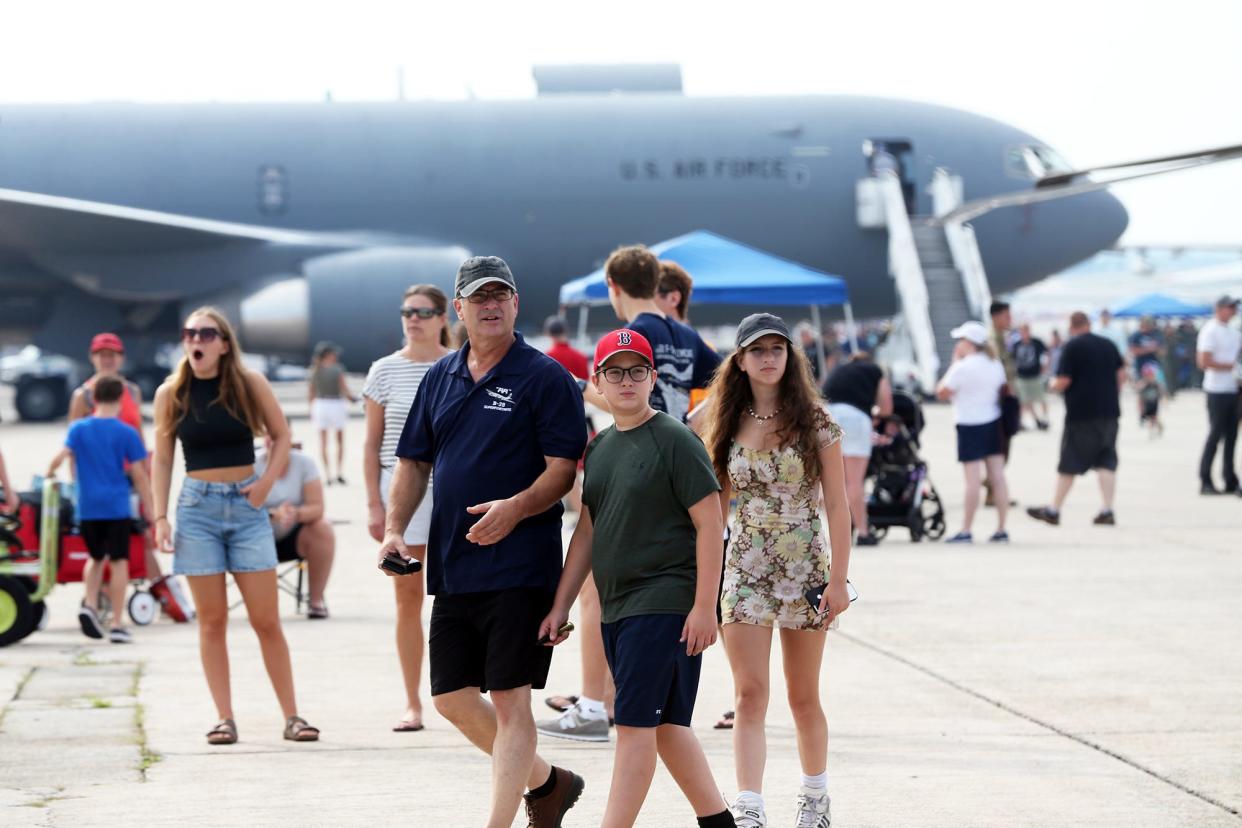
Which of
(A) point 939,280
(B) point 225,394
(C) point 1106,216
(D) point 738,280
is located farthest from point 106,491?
(C) point 1106,216

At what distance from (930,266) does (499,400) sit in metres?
23.6

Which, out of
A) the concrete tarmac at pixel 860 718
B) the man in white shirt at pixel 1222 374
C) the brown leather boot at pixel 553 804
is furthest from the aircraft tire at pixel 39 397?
the brown leather boot at pixel 553 804

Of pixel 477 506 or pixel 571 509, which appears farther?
pixel 571 509

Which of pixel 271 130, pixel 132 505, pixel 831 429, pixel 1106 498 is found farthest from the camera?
pixel 271 130

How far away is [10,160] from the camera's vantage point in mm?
26859

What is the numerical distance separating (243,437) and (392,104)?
71.5 feet

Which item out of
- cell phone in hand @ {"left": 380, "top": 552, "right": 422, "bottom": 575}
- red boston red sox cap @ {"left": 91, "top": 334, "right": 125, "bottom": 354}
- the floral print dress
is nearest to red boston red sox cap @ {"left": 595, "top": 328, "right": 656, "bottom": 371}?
the floral print dress

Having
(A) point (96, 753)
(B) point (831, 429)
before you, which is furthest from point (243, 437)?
(B) point (831, 429)

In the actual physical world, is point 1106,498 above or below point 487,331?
below

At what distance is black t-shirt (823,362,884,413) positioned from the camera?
10.9 metres

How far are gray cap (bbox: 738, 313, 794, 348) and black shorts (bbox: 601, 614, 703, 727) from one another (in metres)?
0.88

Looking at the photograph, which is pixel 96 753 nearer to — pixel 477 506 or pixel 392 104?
pixel 477 506

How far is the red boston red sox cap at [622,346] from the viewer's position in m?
4.25

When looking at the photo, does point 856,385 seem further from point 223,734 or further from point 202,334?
point 223,734
